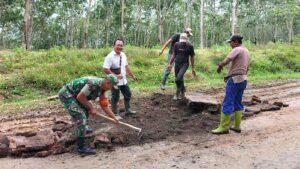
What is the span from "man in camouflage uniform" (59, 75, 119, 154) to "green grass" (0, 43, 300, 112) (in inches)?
181

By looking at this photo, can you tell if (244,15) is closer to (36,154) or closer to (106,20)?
(106,20)

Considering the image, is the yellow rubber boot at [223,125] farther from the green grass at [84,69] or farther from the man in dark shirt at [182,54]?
the green grass at [84,69]

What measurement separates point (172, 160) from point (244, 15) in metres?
44.8

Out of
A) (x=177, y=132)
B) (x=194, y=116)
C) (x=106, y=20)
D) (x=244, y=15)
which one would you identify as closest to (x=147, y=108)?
(x=194, y=116)

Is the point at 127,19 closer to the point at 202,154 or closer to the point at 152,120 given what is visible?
the point at 152,120

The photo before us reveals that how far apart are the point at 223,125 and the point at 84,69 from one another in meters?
7.76

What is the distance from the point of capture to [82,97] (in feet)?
17.8

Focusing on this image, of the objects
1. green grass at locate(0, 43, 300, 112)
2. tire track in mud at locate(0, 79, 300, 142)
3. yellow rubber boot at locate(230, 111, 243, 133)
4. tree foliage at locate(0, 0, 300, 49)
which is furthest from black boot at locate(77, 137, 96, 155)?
tree foliage at locate(0, 0, 300, 49)

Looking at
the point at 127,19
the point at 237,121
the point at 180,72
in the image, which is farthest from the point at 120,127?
the point at 127,19

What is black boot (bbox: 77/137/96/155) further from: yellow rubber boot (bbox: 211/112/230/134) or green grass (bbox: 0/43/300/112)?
green grass (bbox: 0/43/300/112)

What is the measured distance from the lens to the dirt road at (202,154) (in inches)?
210

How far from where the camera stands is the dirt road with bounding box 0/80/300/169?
5.33 m

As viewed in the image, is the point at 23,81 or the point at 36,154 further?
the point at 23,81

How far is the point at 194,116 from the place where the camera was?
806 centimetres
